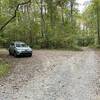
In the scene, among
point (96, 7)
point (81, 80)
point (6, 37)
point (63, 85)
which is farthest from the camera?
→ point (96, 7)

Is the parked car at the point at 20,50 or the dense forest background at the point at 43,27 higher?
the dense forest background at the point at 43,27

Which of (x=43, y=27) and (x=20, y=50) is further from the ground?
(x=43, y=27)

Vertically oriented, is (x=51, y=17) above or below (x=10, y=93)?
above

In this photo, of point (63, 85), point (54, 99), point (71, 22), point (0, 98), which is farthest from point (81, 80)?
point (71, 22)

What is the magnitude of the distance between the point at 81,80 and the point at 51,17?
27.1m

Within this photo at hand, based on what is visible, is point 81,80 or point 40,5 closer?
point 81,80

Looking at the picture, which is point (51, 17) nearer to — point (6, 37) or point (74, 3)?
point (74, 3)

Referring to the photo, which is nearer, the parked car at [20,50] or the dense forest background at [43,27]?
the parked car at [20,50]

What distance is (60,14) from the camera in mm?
38375

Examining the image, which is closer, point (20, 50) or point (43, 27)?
point (20, 50)

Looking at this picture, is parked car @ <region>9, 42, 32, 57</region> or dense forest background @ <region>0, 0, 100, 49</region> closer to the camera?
parked car @ <region>9, 42, 32, 57</region>

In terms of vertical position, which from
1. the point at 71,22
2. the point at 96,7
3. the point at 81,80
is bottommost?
the point at 81,80

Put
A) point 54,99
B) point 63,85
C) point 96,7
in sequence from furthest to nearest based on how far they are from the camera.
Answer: point 96,7 < point 63,85 < point 54,99

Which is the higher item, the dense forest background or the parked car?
the dense forest background
